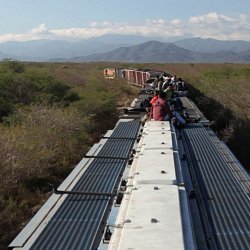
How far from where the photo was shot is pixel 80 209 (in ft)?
15.9

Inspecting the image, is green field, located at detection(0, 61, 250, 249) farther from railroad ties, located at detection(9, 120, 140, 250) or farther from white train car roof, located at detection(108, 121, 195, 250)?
white train car roof, located at detection(108, 121, 195, 250)

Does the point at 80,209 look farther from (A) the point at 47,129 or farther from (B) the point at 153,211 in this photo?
(A) the point at 47,129

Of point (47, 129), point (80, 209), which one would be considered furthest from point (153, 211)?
point (47, 129)

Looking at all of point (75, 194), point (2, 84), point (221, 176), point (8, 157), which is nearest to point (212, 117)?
point (2, 84)

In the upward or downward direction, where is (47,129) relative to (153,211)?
downward

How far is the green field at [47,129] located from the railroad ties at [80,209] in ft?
6.44

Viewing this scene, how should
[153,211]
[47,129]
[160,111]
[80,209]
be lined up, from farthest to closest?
[47,129]
[160,111]
[80,209]
[153,211]

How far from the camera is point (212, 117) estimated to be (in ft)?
54.3

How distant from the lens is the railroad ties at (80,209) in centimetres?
410

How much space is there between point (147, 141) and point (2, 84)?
455 inches

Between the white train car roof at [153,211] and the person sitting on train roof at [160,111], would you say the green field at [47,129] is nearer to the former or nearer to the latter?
the person sitting on train roof at [160,111]

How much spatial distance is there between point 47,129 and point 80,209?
690cm

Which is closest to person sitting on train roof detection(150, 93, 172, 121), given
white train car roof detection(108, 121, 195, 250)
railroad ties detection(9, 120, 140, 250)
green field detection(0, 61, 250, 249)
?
railroad ties detection(9, 120, 140, 250)

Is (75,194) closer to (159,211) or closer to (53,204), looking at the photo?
(53,204)
